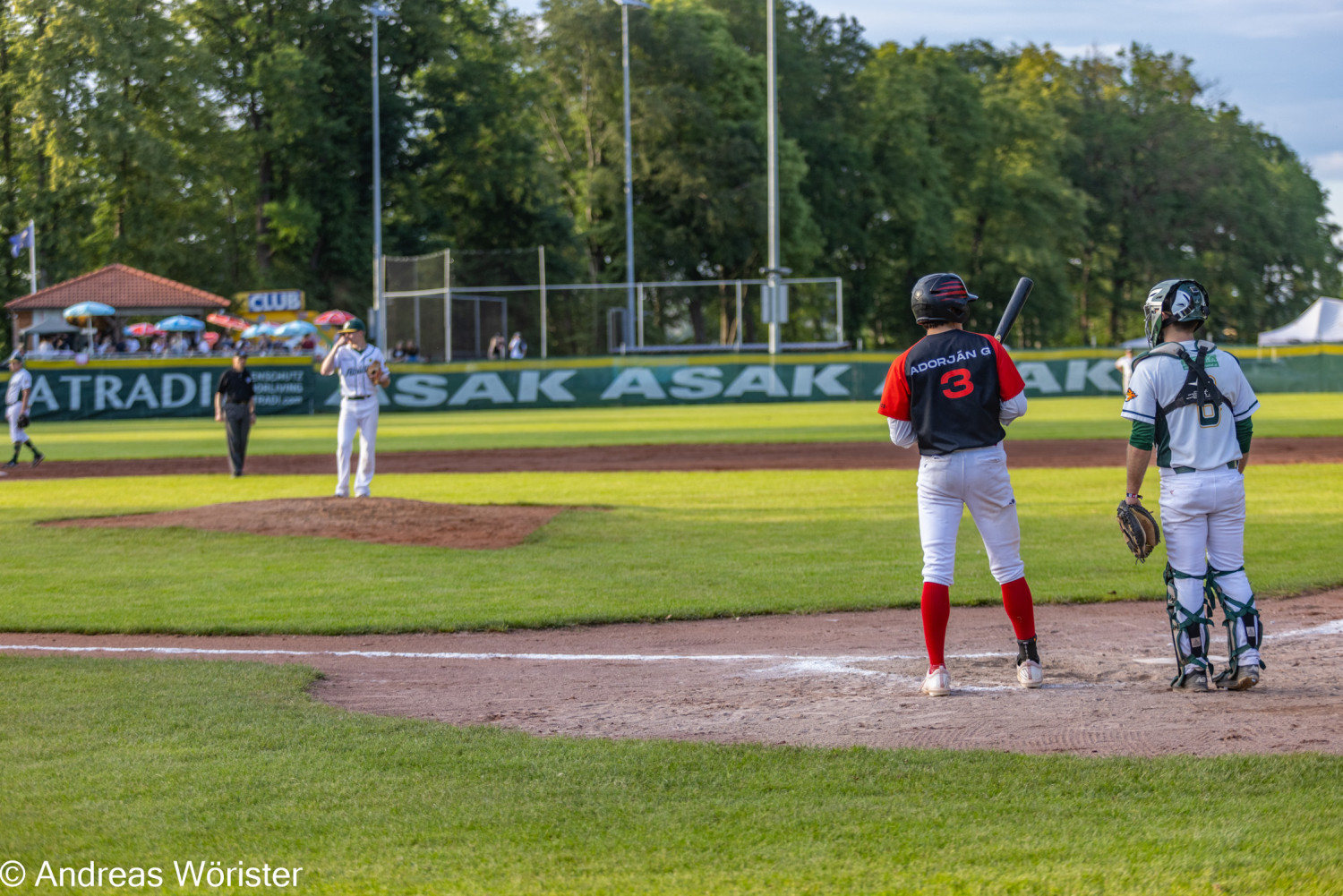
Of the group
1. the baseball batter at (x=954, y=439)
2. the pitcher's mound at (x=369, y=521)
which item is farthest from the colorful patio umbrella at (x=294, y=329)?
the baseball batter at (x=954, y=439)

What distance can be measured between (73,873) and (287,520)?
29.9 feet

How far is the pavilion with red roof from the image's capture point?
42.2 m

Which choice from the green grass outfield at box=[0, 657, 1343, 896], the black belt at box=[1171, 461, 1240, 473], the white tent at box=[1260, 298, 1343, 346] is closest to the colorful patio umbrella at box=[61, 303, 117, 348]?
the green grass outfield at box=[0, 657, 1343, 896]

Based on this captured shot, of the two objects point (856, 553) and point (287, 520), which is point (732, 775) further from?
point (287, 520)

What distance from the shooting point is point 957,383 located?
5.79m

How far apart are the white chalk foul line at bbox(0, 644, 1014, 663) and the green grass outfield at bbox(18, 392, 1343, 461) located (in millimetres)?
16540

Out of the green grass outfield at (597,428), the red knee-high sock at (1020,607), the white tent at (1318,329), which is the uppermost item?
the white tent at (1318,329)

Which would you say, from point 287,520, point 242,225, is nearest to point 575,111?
point 242,225

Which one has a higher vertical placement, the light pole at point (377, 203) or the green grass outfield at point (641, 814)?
the light pole at point (377, 203)

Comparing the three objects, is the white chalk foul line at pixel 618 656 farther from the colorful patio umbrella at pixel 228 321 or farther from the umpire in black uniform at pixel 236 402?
the colorful patio umbrella at pixel 228 321

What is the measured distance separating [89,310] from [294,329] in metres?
6.30

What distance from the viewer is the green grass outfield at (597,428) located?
81.7 ft

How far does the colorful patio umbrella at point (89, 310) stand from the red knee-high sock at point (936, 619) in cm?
3902

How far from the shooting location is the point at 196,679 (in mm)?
6324
